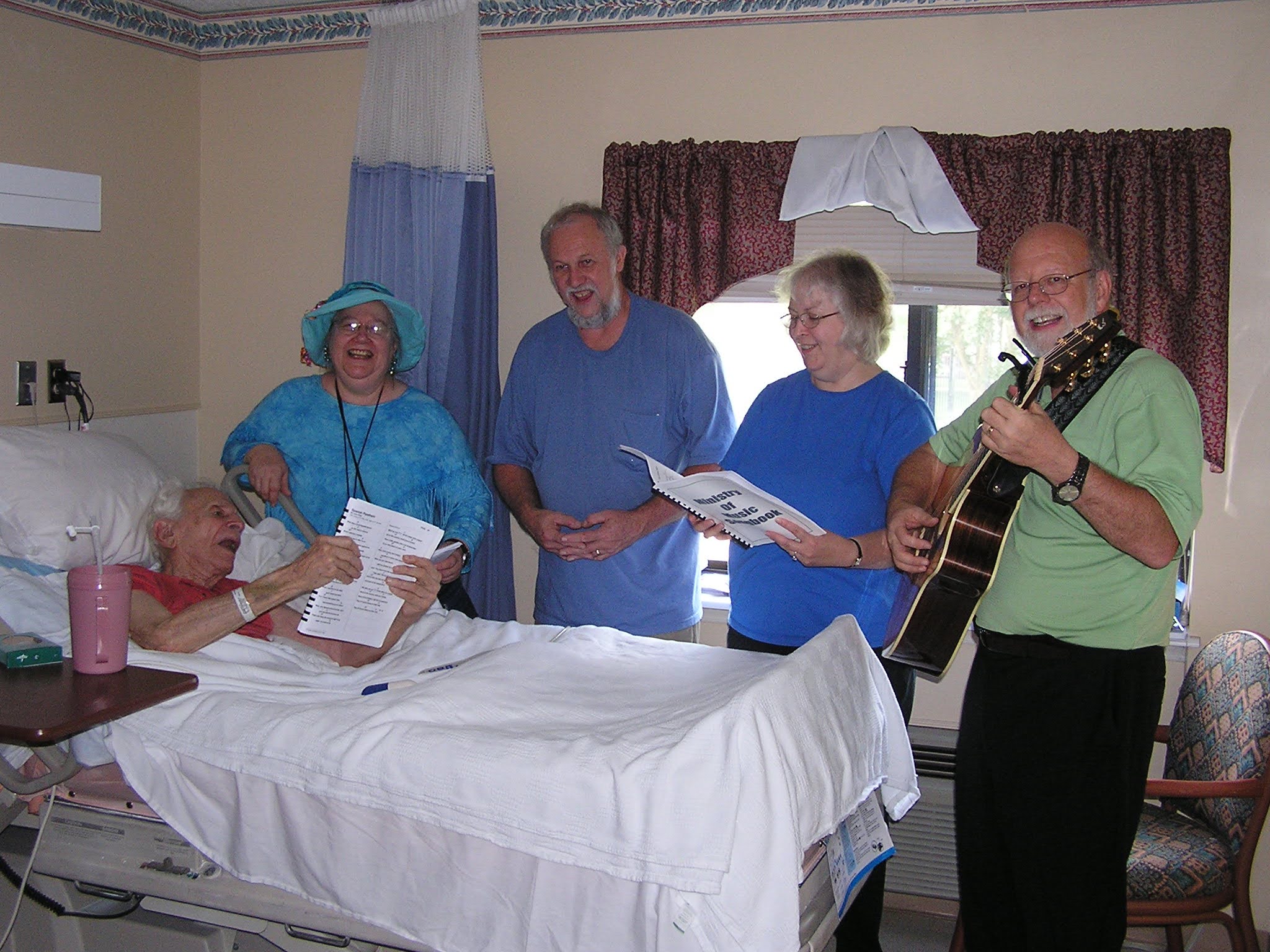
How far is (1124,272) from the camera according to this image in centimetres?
320

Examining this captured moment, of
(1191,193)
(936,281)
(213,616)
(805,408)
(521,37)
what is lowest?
(213,616)

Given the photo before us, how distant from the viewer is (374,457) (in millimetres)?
2943

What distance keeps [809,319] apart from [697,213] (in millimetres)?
1144

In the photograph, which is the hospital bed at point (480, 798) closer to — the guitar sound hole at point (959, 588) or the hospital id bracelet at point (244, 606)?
the hospital id bracelet at point (244, 606)

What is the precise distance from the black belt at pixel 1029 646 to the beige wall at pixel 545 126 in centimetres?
150

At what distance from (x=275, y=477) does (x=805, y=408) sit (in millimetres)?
1331

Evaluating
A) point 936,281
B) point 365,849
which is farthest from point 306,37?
point 365,849

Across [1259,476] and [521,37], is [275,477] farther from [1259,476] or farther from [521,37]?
[1259,476]

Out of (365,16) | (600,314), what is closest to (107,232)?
(365,16)

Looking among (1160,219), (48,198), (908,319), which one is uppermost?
(1160,219)

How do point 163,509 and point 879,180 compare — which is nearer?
point 163,509

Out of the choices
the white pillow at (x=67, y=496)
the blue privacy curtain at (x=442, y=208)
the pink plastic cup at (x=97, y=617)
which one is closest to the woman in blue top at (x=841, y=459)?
the pink plastic cup at (x=97, y=617)

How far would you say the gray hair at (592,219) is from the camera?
308 cm

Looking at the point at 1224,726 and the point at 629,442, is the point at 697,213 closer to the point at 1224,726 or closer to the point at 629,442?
the point at 629,442
